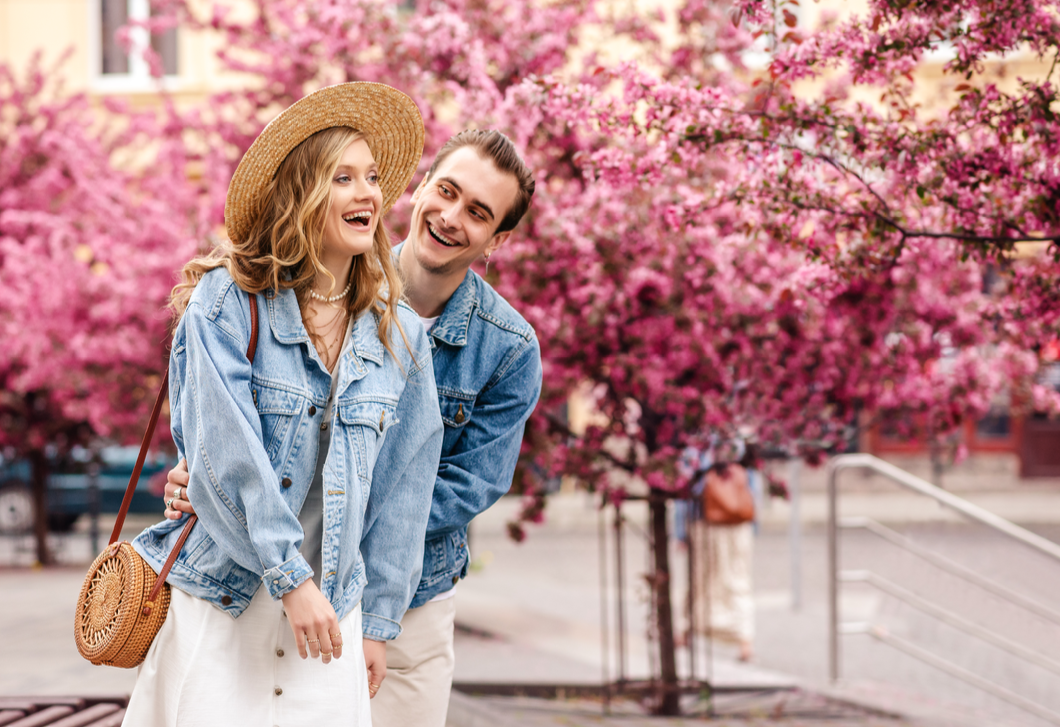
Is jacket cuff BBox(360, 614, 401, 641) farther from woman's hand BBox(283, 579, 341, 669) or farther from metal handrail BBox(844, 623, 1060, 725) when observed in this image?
metal handrail BBox(844, 623, 1060, 725)

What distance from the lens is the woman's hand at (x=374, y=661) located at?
2.28 metres

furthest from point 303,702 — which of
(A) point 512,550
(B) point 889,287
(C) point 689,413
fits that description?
(A) point 512,550

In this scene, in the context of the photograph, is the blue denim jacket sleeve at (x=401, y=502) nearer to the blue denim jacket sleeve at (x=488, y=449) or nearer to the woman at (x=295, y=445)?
the woman at (x=295, y=445)

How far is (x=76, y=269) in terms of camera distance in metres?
7.89

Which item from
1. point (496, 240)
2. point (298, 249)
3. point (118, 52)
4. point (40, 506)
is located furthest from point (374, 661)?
point (118, 52)

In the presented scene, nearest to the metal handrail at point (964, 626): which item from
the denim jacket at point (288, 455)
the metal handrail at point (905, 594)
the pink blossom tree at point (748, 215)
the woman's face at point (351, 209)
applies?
the metal handrail at point (905, 594)

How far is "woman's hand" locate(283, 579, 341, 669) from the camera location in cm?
195

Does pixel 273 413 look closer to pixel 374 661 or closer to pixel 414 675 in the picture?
pixel 374 661

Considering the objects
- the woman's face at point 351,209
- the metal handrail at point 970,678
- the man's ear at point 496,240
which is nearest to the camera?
the woman's face at point 351,209

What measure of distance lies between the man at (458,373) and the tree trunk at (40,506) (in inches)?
320

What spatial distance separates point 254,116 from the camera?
7.58m

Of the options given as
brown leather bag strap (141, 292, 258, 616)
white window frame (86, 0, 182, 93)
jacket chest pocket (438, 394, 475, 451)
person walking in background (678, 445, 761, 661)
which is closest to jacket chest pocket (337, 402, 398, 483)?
brown leather bag strap (141, 292, 258, 616)

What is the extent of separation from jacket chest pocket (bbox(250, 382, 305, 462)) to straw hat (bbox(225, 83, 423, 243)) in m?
0.37

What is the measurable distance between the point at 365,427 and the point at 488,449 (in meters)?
0.52
